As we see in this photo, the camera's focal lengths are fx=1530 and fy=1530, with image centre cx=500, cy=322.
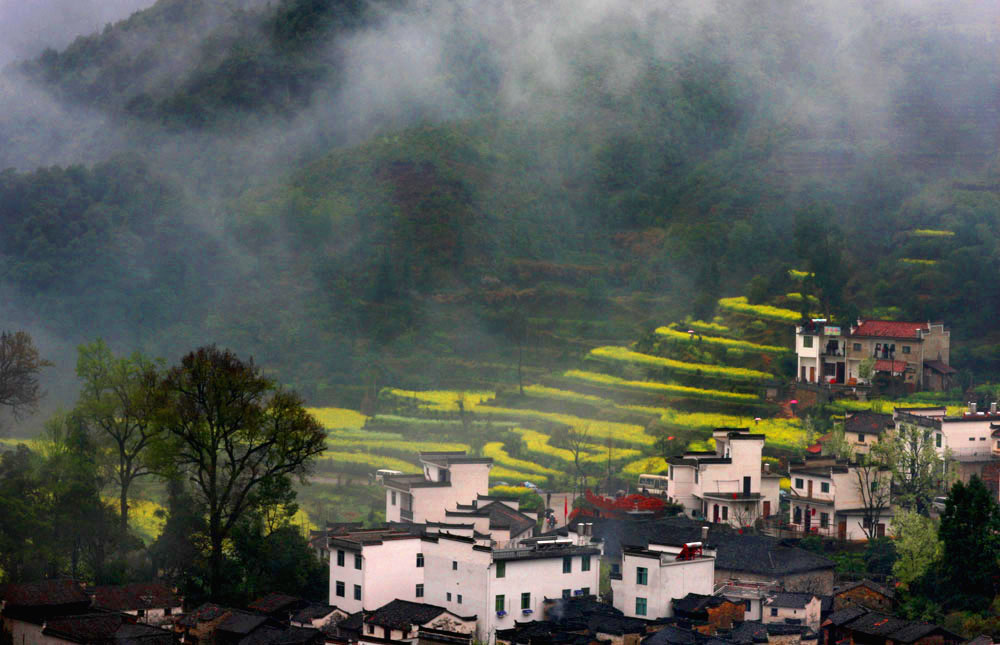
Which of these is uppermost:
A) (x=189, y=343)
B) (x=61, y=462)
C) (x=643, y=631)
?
(x=189, y=343)

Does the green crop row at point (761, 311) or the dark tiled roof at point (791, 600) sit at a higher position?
the green crop row at point (761, 311)

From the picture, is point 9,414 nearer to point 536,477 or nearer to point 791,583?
point 536,477

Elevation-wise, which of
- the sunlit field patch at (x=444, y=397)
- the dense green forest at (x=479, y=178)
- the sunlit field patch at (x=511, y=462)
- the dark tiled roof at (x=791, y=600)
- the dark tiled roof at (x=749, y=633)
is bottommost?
the dark tiled roof at (x=749, y=633)

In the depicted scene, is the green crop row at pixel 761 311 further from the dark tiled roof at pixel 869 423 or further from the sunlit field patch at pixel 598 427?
the dark tiled roof at pixel 869 423

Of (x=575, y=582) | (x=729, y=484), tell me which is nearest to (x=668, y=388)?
(x=729, y=484)

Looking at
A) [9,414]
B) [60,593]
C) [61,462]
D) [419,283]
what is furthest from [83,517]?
[419,283]

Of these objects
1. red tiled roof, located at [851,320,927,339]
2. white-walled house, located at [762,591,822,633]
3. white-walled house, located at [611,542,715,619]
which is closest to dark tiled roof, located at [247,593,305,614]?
white-walled house, located at [611,542,715,619]

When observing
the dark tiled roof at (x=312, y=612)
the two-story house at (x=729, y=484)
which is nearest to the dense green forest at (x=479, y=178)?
the two-story house at (x=729, y=484)
